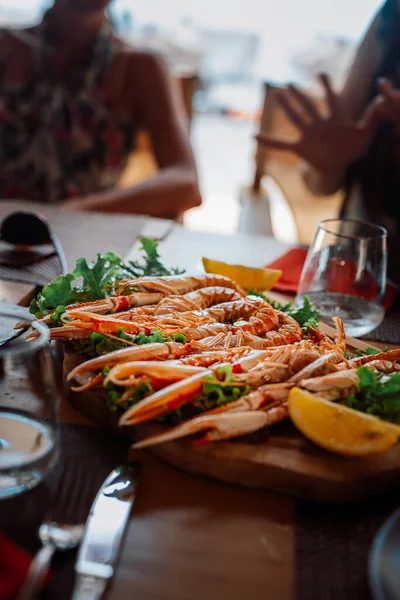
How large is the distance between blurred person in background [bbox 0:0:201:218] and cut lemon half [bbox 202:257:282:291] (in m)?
1.01

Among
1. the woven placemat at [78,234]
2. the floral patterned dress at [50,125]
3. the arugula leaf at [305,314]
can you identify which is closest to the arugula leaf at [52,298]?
the woven placemat at [78,234]

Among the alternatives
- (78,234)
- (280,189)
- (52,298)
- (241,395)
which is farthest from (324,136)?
(241,395)

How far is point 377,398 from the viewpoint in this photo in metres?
0.63

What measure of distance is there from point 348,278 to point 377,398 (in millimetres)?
346

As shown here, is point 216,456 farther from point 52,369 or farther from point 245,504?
point 52,369

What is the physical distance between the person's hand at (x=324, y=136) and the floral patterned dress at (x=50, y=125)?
28.4 inches

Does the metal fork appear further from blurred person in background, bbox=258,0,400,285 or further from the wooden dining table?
blurred person in background, bbox=258,0,400,285

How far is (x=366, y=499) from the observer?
1.96 feet

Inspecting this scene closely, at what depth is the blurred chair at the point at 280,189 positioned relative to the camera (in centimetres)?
206

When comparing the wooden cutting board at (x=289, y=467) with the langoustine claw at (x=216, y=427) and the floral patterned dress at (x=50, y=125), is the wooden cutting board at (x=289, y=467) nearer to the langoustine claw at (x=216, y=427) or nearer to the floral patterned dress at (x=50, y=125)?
the langoustine claw at (x=216, y=427)

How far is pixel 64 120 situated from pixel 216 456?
1.72m

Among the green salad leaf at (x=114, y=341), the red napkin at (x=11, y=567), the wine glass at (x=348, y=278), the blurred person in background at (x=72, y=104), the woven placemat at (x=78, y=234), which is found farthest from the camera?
the blurred person in background at (x=72, y=104)

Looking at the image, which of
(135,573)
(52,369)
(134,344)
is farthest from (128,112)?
(135,573)

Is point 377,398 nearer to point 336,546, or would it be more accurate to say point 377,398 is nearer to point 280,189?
point 336,546
